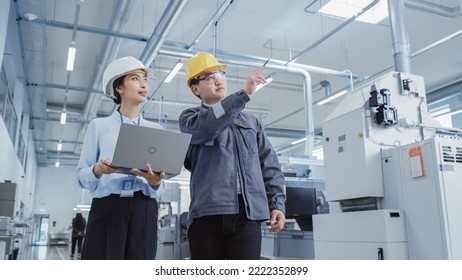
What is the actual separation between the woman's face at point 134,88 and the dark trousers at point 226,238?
56 centimetres

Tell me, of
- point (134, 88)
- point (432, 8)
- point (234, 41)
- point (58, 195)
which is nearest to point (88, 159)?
point (134, 88)

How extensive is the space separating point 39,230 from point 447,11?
19.2 m

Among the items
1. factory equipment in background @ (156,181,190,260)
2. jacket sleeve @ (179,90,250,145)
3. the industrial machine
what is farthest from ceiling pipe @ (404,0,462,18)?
jacket sleeve @ (179,90,250,145)

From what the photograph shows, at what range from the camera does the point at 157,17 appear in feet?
22.8

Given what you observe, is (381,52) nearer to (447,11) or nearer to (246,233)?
(447,11)

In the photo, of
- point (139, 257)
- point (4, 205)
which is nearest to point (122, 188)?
point (139, 257)

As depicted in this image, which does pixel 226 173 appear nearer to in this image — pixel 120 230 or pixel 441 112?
pixel 120 230

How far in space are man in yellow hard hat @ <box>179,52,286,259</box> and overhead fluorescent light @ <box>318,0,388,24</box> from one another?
470cm

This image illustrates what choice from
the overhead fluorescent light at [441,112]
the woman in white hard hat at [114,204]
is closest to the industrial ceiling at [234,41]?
the overhead fluorescent light at [441,112]

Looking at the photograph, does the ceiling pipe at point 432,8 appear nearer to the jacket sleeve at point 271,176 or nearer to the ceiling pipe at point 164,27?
the ceiling pipe at point 164,27

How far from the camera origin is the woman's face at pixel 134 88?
166cm

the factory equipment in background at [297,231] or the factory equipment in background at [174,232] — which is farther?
the factory equipment in background at [174,232]

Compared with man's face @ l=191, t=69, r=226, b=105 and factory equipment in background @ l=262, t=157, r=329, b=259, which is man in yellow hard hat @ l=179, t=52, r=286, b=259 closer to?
man's face @ l=191, t=69, r=226, b=105

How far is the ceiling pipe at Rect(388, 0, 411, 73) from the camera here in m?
3.75
